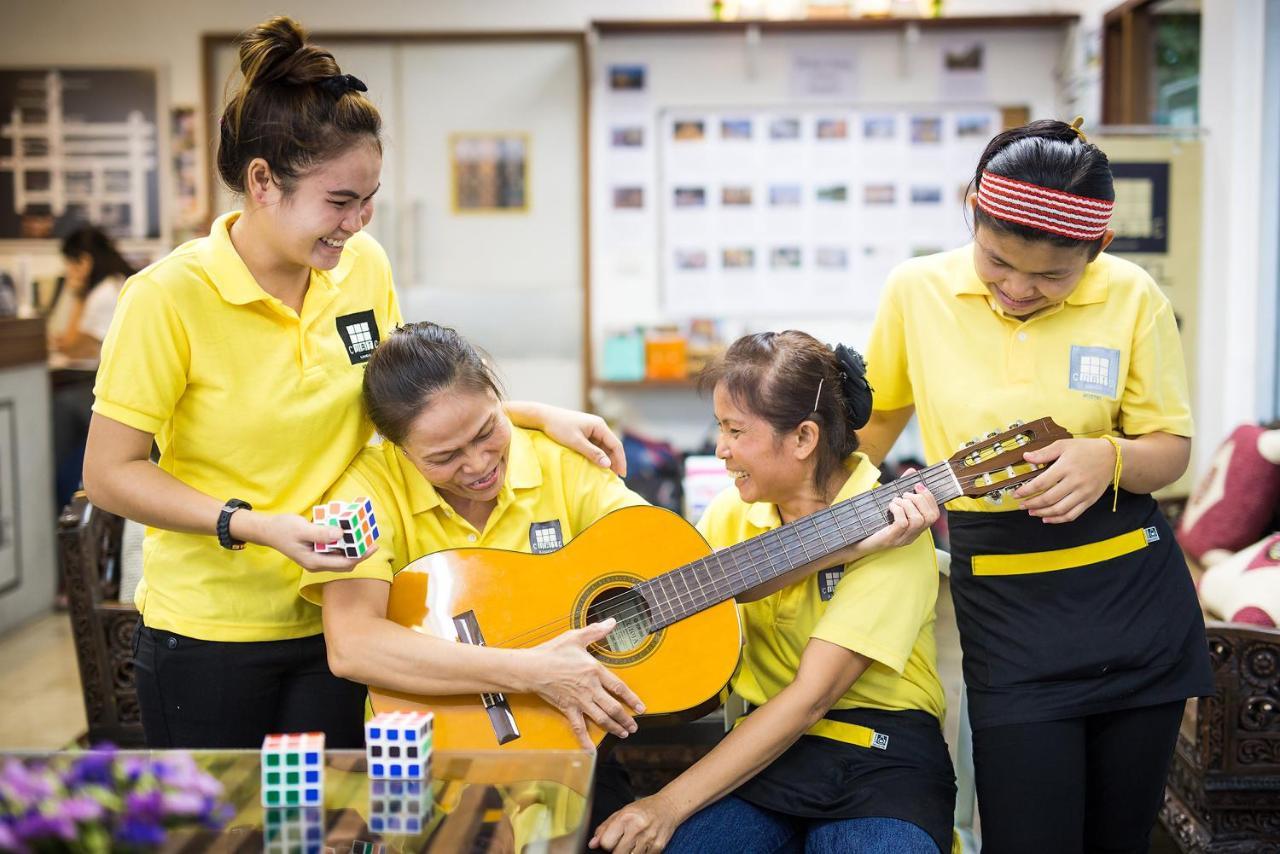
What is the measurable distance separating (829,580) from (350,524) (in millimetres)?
751

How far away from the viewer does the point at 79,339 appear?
235 inches

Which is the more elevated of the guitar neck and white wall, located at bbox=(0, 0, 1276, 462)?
white wall, located at bbox=(0, 0, 1276, 462)

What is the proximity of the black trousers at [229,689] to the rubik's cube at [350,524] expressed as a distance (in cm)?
33

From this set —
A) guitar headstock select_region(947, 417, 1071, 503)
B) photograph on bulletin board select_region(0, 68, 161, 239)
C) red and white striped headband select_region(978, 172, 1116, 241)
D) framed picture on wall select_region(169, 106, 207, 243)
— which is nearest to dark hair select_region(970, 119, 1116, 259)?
red and white striped headband select_region(978, 172, 1116, 241)

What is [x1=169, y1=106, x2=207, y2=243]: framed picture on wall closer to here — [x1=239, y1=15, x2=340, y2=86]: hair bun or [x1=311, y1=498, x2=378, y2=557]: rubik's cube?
[x1=239, y1=15, x2=340, y2=86]: hair bun

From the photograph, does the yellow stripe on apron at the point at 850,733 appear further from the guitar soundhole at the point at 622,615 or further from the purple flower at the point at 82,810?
the purple flower at the point at 82,810

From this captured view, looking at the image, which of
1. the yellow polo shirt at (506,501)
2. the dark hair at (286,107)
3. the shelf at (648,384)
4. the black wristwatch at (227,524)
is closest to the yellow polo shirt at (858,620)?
the yellow polo shirt at (506,501)

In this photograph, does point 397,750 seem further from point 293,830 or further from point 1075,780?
point 1075,780

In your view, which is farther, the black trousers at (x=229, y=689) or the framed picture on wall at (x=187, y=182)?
the framed picture on wall at (x=187, y=182)

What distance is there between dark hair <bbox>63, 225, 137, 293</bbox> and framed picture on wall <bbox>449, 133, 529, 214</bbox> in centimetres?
166

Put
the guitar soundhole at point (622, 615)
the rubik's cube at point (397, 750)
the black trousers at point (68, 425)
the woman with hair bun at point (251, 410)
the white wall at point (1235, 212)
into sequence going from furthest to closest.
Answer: the black trousers at point (68, 425)
the white wall at point (1235, 212)
the guitar soundhole at point (622, 615)
the woman with hair bun at point (251, 410)
the rubik's cube at point (397, 750)

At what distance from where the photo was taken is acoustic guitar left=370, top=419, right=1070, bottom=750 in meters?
1.83

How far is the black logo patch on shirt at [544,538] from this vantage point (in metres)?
2.02

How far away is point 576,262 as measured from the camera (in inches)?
246
